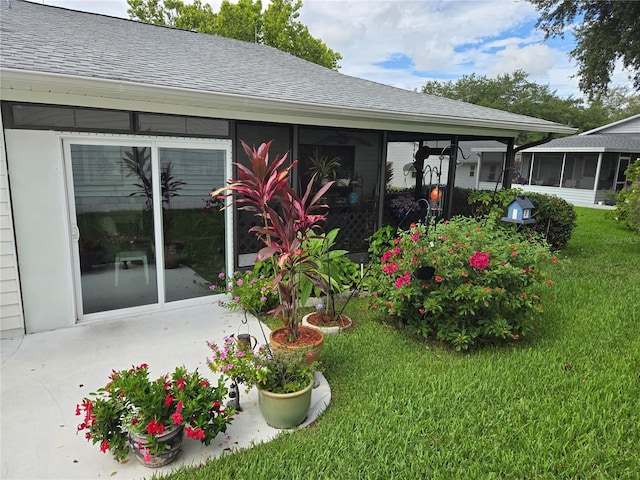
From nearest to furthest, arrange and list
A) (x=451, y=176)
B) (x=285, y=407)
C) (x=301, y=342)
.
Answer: (x=285, y=407)
(x=301, y=342)
(x=451, y=176)

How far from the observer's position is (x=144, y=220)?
441cm

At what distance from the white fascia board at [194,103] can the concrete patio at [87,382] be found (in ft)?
7.64

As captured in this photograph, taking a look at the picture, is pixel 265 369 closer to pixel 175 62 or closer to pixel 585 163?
pixel 175 62

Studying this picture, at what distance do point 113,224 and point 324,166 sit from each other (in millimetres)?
3034

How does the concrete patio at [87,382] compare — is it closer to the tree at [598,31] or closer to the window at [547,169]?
the tree at [598,31]

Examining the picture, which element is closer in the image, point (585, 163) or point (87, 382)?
point (87, 382)

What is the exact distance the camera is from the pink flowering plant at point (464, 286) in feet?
11.8

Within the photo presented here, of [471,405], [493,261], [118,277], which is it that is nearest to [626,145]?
[493,261]

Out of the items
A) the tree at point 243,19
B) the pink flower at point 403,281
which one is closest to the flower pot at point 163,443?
the pink flower at point 403,281

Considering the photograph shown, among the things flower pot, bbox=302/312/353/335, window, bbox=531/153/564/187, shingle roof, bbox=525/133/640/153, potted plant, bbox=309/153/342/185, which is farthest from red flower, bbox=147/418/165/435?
window, bbox=531/153/564/187

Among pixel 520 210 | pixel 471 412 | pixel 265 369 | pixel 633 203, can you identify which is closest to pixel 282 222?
pixel 265 369

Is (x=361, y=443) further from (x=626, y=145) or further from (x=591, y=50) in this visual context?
(x=626, y=145)

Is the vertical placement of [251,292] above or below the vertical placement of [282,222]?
below

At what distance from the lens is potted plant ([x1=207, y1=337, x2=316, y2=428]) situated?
8.36 feet
